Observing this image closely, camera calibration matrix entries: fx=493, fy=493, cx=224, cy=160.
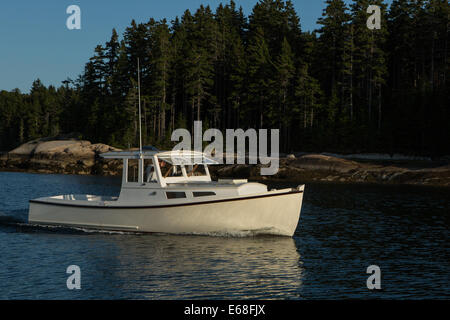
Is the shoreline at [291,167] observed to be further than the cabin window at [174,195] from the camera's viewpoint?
Yes

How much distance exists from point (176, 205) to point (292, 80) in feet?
229

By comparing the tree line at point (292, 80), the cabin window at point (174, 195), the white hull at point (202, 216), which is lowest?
the white hull at point (202, 216)

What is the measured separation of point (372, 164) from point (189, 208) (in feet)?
140

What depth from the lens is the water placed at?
14781 millimetres

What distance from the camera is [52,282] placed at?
50.6 ft

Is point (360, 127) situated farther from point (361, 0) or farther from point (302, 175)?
point (361, 0)

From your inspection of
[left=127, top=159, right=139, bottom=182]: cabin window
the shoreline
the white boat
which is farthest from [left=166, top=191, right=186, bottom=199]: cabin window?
the shoreline

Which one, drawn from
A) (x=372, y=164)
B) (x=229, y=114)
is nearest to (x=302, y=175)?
(x=372, y=164)

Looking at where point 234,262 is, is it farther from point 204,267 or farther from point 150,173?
point 150,173

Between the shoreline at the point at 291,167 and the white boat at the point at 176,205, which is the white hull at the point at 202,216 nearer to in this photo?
the white boat at the point at 176,205

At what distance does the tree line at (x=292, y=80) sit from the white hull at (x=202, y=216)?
4747 centimetres

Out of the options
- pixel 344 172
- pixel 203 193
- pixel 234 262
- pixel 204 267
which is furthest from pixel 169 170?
pixel 344 172

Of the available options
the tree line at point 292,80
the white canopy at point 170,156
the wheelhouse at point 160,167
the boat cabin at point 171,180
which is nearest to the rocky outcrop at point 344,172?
the tree line at point 292,80

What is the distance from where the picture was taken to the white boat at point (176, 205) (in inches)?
851
